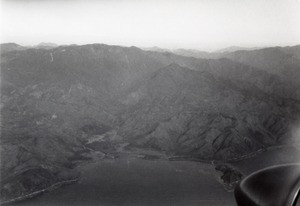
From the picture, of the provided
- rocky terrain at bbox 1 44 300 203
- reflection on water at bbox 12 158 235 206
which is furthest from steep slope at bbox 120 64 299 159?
reflection on water at bbox 12 158 235 206

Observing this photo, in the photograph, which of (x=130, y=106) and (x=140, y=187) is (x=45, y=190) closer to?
(x=140, y=187)

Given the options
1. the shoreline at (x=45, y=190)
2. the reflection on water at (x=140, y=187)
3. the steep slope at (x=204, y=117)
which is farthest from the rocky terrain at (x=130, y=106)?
the reflection on water at (x=140, y=187)

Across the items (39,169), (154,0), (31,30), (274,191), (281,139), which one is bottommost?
(39,169)

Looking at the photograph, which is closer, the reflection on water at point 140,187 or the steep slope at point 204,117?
the reflection on water at point 140,187

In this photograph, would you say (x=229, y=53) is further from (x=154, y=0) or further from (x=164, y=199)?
(x=164, y=199)

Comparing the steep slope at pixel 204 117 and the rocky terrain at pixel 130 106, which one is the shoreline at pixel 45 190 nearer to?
the rocky terrain at pixel 130 106

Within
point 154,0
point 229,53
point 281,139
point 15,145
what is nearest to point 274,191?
point 154,0
